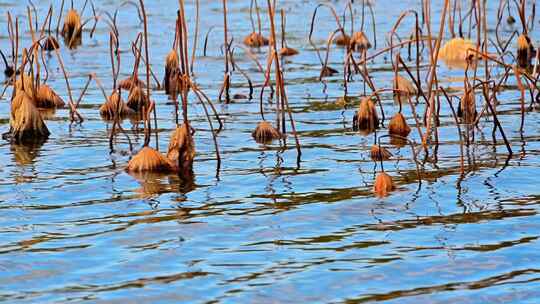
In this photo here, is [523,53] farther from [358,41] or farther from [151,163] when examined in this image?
[151,163]

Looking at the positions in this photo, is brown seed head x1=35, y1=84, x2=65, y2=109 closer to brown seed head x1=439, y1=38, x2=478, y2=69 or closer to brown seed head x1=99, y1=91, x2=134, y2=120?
Answer: brown seed head x1=99, y1=91, x2=134, y2=120

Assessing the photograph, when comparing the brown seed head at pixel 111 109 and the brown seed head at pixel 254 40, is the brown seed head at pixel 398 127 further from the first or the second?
the brown seed head at pixel 254 40

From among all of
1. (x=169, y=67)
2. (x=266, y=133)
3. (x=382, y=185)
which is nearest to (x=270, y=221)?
(x=382, y=185)

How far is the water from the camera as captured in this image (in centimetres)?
603

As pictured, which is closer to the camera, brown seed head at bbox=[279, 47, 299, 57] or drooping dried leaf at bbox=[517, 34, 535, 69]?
drooping dried leaf at bbox=[517, 34, 535, 69]

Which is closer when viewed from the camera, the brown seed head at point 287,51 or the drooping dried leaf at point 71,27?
the brown seed head at point 287,51

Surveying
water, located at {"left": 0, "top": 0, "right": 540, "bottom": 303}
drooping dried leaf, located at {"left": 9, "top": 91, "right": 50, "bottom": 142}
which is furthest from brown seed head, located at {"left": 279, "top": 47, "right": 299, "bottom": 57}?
drooping dried leaf, located at {"left": 9, "top": 91, "right": 50, "bottom": 142}

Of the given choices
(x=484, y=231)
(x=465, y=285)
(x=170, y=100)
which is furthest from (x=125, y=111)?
(x=465, y=285)

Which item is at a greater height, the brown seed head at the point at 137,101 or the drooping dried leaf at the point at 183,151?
the brown seed head at the point at 137,101

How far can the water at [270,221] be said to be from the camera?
603cm

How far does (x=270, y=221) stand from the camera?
7250 mm

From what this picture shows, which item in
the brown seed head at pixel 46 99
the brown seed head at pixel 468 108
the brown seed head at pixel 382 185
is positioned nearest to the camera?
the brown seed head at pixel 382 185

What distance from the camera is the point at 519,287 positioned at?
19.5 feet

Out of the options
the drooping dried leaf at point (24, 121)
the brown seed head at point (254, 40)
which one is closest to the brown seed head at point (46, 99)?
the drooping dried leaf at point (24, 121)
